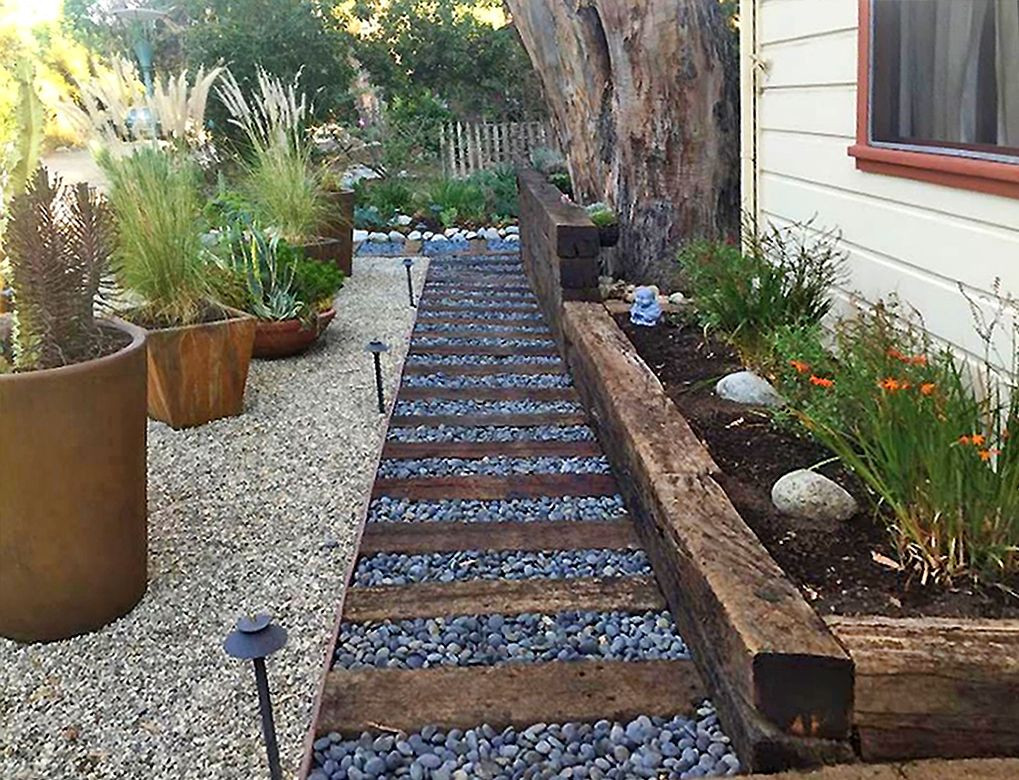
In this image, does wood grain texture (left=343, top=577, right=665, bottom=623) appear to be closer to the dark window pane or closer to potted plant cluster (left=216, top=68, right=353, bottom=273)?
the dark window pane

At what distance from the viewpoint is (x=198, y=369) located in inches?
153

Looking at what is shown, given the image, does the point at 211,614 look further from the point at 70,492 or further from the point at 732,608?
the point at 732,608

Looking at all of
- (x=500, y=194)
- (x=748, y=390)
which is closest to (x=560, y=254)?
(x=748, y=390)

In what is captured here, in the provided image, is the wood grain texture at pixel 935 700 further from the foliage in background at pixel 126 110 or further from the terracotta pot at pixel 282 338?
the foliage in background at pixel 126 110

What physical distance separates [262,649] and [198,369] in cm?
234

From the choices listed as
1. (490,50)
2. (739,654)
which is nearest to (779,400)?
(739,654)

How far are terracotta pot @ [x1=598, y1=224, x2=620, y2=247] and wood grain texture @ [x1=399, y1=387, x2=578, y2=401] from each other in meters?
1.64

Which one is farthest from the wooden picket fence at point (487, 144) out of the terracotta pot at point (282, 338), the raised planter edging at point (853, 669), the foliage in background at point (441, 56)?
the raised planter edging at point (853, 669)

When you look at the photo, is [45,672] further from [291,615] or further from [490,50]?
[490,50]

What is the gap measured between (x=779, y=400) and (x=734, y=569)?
51.5 inches

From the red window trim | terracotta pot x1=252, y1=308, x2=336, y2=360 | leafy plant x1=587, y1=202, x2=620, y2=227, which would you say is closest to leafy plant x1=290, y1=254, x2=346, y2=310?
terracotta pot x1=252, y1=308, x2=336, y2=360

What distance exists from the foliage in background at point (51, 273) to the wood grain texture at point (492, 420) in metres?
1.53

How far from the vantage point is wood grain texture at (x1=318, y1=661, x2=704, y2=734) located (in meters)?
1.91

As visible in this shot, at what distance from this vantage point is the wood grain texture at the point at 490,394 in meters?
4.12
